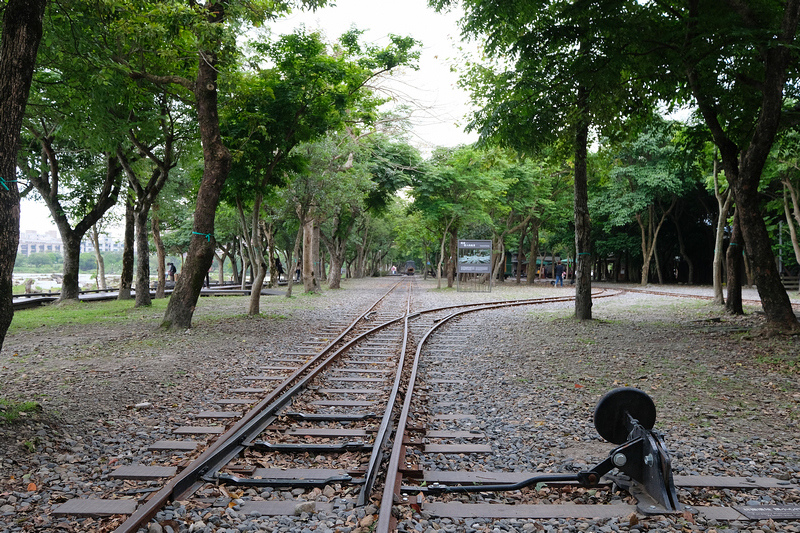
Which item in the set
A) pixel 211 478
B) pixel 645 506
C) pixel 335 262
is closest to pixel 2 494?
pixel 211 478

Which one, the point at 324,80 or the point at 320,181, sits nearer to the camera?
the point at 324,80

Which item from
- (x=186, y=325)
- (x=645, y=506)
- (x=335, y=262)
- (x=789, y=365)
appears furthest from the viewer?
(x=335, y=262)

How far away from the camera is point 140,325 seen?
1242cm

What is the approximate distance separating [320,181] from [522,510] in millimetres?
18566

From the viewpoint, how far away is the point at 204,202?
11.2 meters

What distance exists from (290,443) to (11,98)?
3811 millimetres

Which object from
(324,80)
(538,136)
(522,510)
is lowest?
(522,510)

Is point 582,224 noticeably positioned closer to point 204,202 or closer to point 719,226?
point 719,226

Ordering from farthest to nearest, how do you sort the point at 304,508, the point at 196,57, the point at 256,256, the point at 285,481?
1. the point at 256,256
2. the point at 196,57
3. the point at 285,481
4. the point at 304,508

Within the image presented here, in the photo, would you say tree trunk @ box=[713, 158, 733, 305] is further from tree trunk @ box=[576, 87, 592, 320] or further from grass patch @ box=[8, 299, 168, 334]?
grass patch @ box=[8, 299, 168, 334]

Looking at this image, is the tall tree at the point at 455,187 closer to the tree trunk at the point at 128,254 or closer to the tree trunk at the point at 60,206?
Result: the tree trunk at the point at 128,254

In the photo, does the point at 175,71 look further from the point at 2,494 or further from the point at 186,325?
the point at 2,494

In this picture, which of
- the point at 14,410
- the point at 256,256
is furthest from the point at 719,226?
the point at 14,410

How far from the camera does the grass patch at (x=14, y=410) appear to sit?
4.66m
